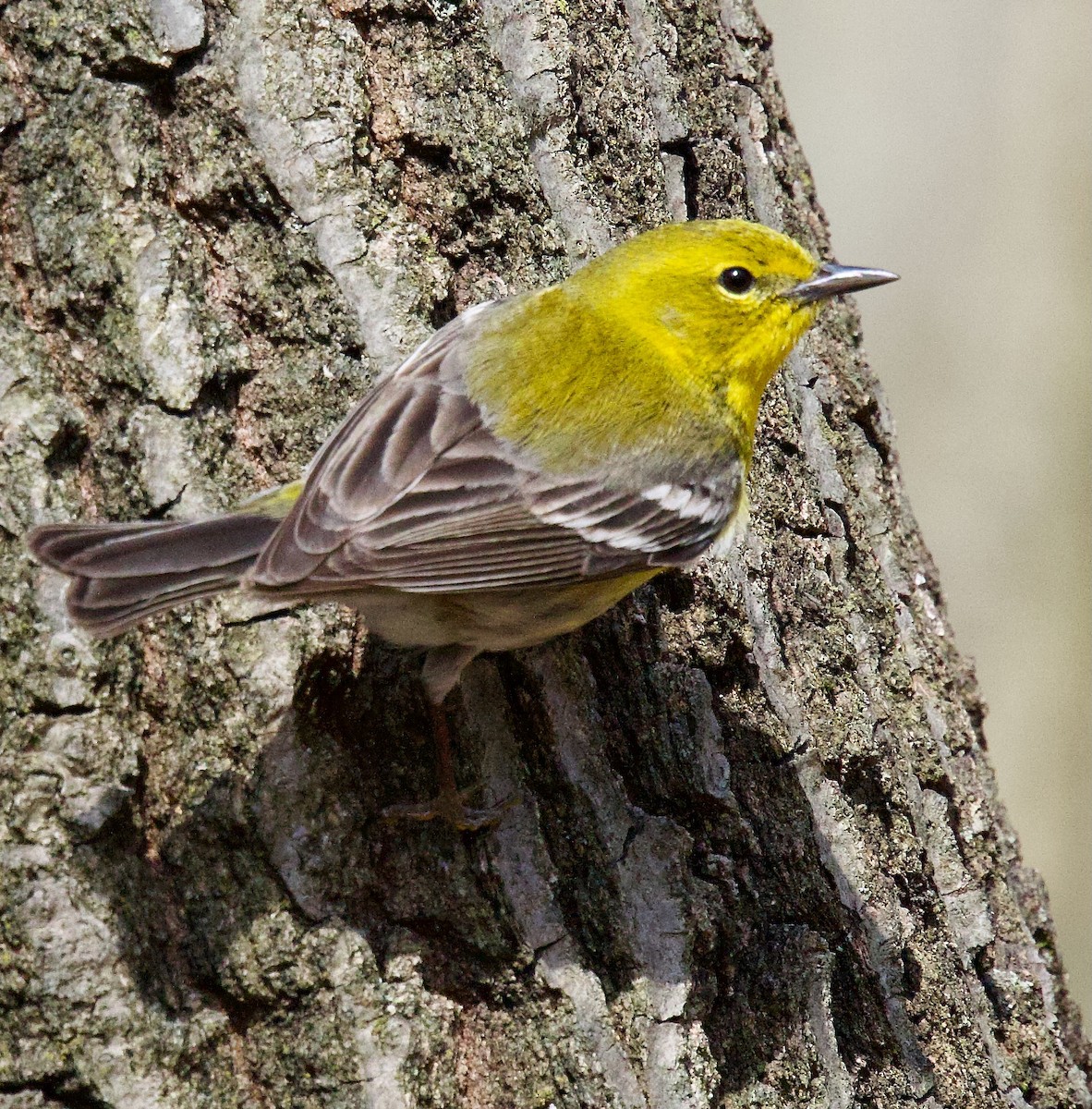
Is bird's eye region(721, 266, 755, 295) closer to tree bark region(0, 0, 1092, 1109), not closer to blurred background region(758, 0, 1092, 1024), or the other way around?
tree bark region(0, 0, 1092, 1109)

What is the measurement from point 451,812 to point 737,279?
164 cm

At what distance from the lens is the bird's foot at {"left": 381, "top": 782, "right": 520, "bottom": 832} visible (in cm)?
260

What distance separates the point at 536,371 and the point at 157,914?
1.56m

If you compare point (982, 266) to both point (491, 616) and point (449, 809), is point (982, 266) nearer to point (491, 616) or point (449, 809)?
point (491, 616)

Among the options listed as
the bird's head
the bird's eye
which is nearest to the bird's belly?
the bird's head

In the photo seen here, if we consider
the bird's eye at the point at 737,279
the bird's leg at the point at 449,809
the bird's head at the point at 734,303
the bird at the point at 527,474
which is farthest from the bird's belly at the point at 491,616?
the bird's eye at the point at 737,279

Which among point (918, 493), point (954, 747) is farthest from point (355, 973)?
point (918, 493)

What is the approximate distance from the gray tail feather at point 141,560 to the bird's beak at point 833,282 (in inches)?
62.8

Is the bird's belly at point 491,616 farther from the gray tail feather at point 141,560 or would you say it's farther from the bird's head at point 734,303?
the bird's head at point 734,303

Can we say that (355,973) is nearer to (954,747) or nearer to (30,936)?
(30,936)

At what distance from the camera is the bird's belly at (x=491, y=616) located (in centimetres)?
287

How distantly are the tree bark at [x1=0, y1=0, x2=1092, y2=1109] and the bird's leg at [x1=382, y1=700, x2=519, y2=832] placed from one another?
33 mm

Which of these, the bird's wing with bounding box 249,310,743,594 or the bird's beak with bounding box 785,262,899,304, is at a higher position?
the bird's beak with bounding box 785,262,899,304

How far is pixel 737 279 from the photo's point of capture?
3.43 meters
